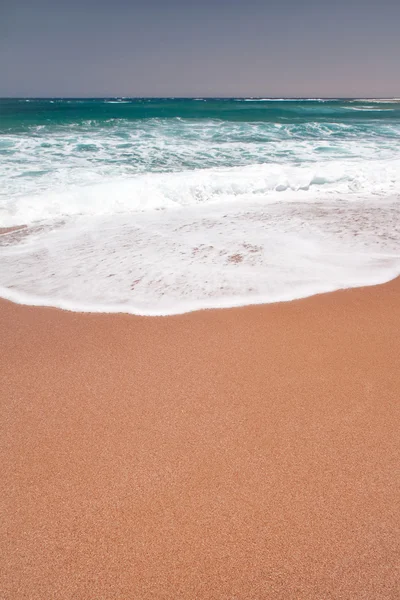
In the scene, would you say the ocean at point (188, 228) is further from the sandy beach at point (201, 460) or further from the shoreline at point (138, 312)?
the sandy beach at point (201, 460)

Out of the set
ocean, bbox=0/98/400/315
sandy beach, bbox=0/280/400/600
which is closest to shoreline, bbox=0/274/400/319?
ocean, bbox=0/98/400/315

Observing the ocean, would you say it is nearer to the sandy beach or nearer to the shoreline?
the shoreline

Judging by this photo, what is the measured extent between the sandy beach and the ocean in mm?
686

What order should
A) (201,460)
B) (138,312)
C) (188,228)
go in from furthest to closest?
(188,228) → (138,312) → (201,460)

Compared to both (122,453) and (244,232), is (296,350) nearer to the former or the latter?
(122,453)

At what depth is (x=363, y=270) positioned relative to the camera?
161 inches

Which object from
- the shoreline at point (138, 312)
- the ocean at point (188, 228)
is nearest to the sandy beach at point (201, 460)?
the shoreline at point (138, 312)

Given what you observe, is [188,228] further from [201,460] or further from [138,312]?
[201,460]

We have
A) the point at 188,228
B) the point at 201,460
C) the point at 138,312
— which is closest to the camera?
the point at 201,460

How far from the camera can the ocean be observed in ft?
12.5

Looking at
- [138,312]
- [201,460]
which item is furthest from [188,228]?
[201,460]

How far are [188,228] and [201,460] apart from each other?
4.05 meters

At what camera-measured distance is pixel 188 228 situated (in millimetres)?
5629

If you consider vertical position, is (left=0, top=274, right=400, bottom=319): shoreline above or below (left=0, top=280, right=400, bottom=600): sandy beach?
above
